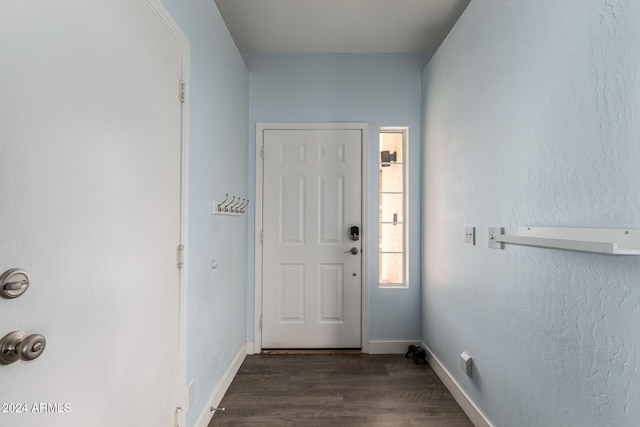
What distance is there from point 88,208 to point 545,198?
5.36 feet

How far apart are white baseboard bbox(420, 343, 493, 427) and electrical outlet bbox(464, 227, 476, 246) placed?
0.95m

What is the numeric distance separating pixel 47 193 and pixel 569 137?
1.65 metres

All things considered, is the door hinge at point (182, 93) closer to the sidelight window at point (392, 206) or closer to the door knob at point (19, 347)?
the door knob at point (19, 347)

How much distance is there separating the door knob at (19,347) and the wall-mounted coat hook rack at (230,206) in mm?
1236

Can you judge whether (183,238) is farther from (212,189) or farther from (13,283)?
(13,283)

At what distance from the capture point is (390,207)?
298 cm

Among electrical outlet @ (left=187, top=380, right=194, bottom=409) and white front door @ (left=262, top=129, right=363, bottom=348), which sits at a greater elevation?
white front door @ (left=262, top=129, right=363, bottom=348)

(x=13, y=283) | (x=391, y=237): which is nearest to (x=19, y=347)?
(x=13, y=283)

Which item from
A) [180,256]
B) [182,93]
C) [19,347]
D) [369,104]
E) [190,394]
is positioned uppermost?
[369,104]

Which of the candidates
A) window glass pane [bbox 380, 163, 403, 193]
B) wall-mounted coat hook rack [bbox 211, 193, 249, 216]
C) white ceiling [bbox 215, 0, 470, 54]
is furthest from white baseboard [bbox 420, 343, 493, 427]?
white ceiling [bbox 215, 0, 470, 54]

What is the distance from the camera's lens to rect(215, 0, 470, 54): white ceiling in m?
2.29

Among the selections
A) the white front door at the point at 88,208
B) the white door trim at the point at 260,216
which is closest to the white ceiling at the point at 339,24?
the white door trim at the point at 260,216

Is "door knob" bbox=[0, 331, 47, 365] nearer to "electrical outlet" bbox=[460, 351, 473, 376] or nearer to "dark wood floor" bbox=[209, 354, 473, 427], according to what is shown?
"dark wood floor" bbox=[209, 354, 473, 427]

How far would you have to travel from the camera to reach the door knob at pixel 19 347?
69 cm
